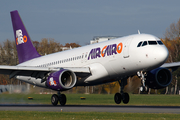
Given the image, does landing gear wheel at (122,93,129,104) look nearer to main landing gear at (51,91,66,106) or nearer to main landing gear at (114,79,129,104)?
main landing gear at (114,79,129,104)

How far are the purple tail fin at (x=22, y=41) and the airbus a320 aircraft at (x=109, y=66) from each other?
5974 millimetres

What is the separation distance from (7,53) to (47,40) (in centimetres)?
2162

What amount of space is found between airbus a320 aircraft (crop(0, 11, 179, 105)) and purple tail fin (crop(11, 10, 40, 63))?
5974 millimetres

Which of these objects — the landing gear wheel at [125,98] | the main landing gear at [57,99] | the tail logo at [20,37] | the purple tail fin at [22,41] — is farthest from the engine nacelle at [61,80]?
the tail logo at [20,37]

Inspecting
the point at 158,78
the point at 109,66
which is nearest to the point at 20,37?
the point at 109,66

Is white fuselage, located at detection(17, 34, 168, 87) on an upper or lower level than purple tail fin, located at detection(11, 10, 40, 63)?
lower

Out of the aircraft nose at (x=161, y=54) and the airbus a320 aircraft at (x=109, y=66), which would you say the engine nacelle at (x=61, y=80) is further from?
the aircraft nose at (x=161, y=54)

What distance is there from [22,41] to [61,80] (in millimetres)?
13205

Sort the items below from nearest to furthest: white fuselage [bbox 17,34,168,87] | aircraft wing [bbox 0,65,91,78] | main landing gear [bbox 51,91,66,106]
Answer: white fuselage [bbox 17,34,168,87]
aircraft wing [bbox 0,65,91,78]
main landing gear [bbox 51,91,66,106]

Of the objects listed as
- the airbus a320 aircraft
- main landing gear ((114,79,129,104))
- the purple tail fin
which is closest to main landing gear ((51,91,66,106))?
the airbus a320 aircraft

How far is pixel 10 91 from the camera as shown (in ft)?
129

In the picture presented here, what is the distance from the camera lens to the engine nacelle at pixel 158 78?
96.0ft

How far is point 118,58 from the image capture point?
26.8 metres

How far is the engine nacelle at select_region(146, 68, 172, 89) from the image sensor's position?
29.3 m
